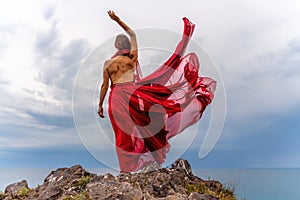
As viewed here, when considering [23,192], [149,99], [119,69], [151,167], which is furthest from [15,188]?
[149,99]

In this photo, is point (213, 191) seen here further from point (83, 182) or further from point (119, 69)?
point (119, 69)

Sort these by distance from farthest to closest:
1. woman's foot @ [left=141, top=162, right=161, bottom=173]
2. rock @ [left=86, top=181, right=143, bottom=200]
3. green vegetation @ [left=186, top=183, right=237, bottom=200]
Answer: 1. woman's foot @ [left=141, top=162, right=161, bottom=173]
2. green vegetation @ [left=186, top=183, right=237, bottom=200]
3. rock @ [left=86, top=181, right=143, bottom=200]

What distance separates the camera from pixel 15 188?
10008 millimetres

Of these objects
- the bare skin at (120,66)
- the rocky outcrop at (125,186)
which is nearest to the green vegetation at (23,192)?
the rocky outcrop at (125,186)

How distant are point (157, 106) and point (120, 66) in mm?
1420

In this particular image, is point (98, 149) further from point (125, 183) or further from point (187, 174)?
point (187, 174)

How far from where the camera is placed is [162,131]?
923 cm

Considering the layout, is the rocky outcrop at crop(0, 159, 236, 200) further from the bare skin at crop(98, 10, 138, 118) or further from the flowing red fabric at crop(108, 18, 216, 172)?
the bare skin at crop(98, 10, 138, 118)

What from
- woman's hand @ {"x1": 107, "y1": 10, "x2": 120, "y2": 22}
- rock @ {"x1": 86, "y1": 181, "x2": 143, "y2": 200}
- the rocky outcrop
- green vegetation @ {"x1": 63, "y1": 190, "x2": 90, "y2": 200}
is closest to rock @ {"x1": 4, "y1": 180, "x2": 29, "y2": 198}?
the rocky outcrop

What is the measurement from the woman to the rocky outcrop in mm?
707

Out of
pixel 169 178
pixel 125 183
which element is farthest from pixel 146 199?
pixel 169 178

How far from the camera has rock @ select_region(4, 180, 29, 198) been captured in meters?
9.65

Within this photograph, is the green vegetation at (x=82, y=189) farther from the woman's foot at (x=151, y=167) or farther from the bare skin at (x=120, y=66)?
the bare skin at (x=120, y=66)

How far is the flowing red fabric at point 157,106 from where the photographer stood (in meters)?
8.88
